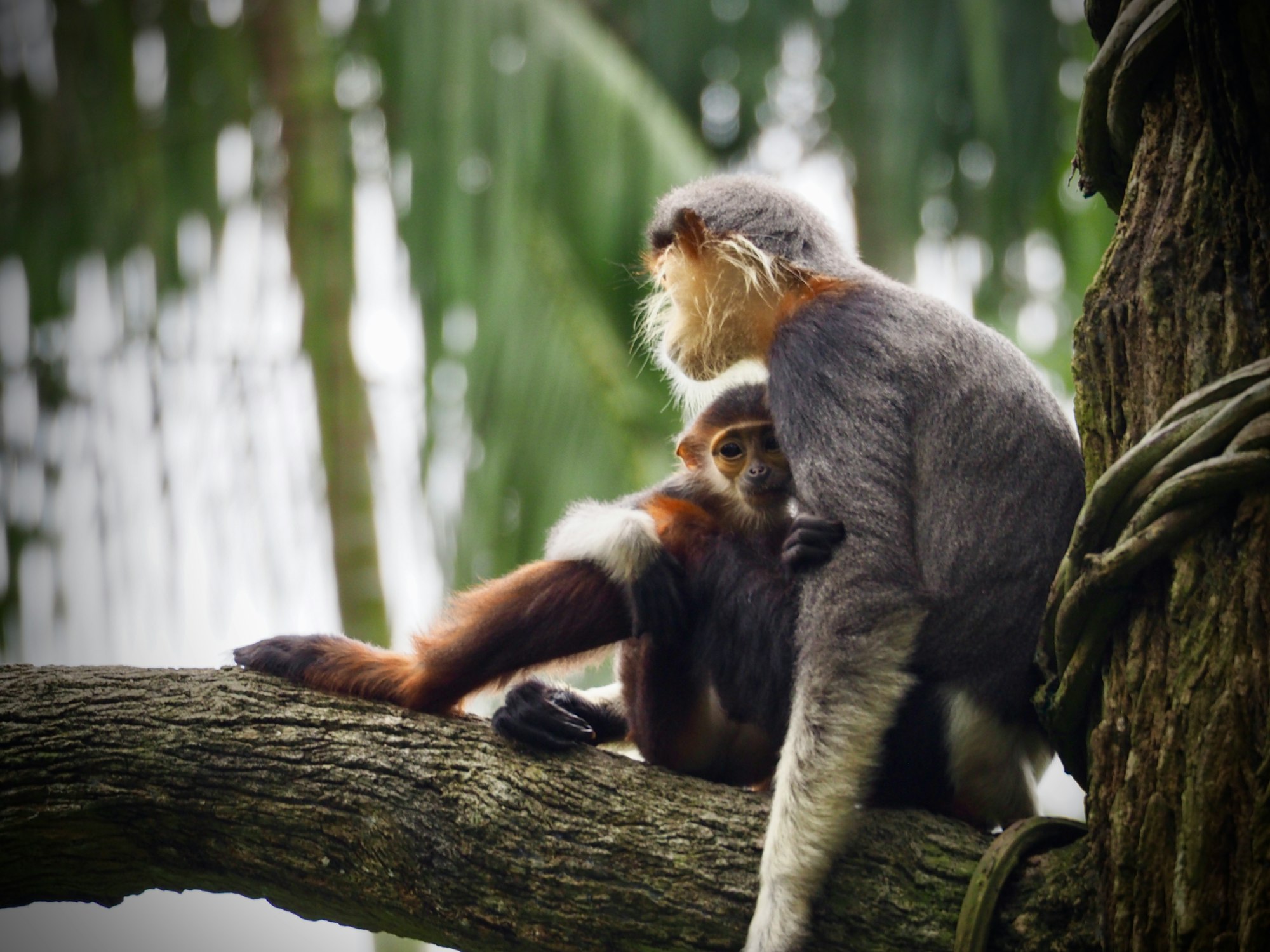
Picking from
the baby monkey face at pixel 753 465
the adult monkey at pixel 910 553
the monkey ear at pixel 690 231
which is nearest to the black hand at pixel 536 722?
the adult monkey at pixel 910 553

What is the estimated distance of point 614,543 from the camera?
13.9 ft

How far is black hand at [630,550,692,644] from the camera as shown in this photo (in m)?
4.18

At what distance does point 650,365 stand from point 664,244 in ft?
14.2

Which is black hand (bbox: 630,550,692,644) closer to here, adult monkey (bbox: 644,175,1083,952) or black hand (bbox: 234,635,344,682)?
adult monkey (bbox: 644,175,1083,952)

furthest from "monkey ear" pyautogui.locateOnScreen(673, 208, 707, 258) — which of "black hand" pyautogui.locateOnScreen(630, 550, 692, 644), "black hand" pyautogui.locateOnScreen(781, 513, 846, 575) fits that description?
"black hand" pyautogui.locateOnScreen(781, 513, 846, 575)

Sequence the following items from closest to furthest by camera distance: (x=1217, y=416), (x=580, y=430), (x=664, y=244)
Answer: (x=1217, y=416) < (x=664, y=244) < (x=580, y=430)

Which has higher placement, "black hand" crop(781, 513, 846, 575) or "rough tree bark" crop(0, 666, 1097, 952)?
"black hand" crop(781, 513, 846, 575)

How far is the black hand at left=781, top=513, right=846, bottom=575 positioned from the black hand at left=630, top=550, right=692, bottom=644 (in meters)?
0.50

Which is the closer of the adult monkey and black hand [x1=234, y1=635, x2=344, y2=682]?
the adult monkey

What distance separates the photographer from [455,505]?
367 inches

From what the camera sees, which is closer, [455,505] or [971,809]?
[971,809]

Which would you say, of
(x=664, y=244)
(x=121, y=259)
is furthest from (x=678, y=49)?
(x=664, y=244)

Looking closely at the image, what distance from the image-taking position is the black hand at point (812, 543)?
12.7 ft

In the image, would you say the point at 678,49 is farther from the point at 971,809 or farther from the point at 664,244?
the point at 971,809
